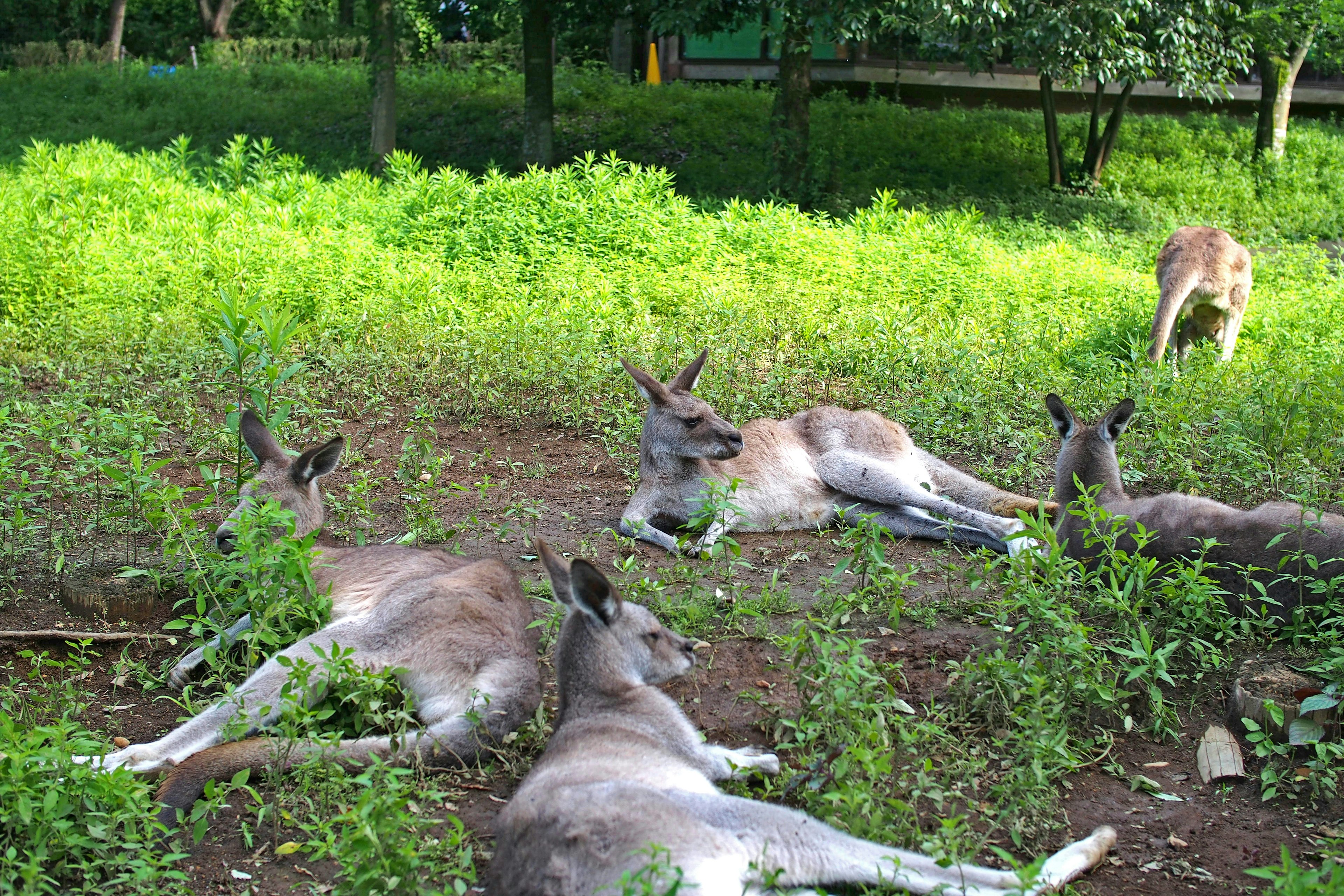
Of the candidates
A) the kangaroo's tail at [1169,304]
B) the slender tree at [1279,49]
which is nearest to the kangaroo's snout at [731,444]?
the kangaroo's tail at [1169,304]

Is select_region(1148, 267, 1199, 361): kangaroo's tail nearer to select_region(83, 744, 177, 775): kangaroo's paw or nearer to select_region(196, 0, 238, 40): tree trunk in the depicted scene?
select_region(83, 744, 177, 775): kangaroo's paw

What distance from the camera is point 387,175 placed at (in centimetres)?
1500

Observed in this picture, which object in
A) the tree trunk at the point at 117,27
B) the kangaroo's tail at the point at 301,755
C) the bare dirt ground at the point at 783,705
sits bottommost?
the bare dirt ground at the point at 783,705

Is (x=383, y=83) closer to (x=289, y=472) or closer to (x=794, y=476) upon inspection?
(x=794, y=476)

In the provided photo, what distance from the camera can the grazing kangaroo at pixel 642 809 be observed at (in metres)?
2.87

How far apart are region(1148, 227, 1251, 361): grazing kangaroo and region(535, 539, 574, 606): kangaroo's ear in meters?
6.21

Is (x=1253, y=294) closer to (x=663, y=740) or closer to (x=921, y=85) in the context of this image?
(x=663, y=740)

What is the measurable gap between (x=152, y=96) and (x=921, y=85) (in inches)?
598

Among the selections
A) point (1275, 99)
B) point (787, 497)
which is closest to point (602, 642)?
point (787, 497)

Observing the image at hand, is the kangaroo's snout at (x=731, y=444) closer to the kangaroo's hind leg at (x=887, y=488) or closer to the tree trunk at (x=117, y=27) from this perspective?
the kangaroo's hind leg at (x=887, y=488)

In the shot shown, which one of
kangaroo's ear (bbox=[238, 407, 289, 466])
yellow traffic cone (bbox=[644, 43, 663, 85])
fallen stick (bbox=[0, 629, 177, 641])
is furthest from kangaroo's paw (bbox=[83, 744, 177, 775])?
yellow traffic cone (bbox=[644, 43, 663, 85])

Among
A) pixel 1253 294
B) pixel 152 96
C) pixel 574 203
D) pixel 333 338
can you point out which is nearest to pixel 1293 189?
pixel 1253 294

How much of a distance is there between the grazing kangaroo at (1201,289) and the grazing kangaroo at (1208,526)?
3384mm

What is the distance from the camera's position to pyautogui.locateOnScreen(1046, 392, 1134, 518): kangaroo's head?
552 centimetres
